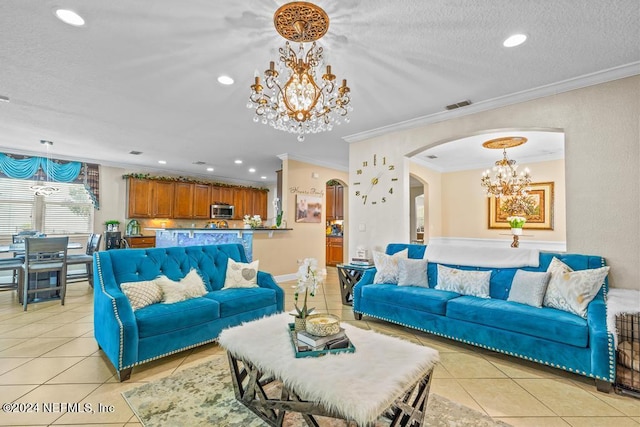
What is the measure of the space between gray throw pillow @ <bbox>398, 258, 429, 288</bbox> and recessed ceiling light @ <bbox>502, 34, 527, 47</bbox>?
2.34 metres

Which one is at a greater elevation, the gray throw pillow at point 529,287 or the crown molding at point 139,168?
the crown molding at point 139,168

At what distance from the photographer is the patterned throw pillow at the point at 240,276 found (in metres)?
3.40

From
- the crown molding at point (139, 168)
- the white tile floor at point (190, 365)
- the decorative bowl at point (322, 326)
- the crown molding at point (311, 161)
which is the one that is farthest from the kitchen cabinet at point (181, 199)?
the decorative bowl at point (322, 326)

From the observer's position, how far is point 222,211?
8688 millimetres

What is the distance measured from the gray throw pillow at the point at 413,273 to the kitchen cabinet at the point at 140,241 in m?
6.48

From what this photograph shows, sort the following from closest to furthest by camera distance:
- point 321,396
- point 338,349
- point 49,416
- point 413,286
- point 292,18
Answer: point 321,396 < point 338,349 < point 49,416 < point 292,18 < point 413,286

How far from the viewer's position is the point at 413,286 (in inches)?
139

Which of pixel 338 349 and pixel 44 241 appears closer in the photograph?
pixel 338 349

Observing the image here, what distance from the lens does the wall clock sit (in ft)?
14.9

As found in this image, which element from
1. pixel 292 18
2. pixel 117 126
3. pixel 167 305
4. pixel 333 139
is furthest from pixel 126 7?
pixel 333 139

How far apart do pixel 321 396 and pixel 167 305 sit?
1.93 meters

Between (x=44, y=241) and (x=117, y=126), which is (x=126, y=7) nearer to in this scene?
(x=117, y=126)

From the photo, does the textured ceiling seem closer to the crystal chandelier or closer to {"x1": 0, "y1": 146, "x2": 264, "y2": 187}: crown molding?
the crystal chandelier

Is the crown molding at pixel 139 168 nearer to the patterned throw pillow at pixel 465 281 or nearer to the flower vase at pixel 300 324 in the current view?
the flower vase at pixel 300 324
